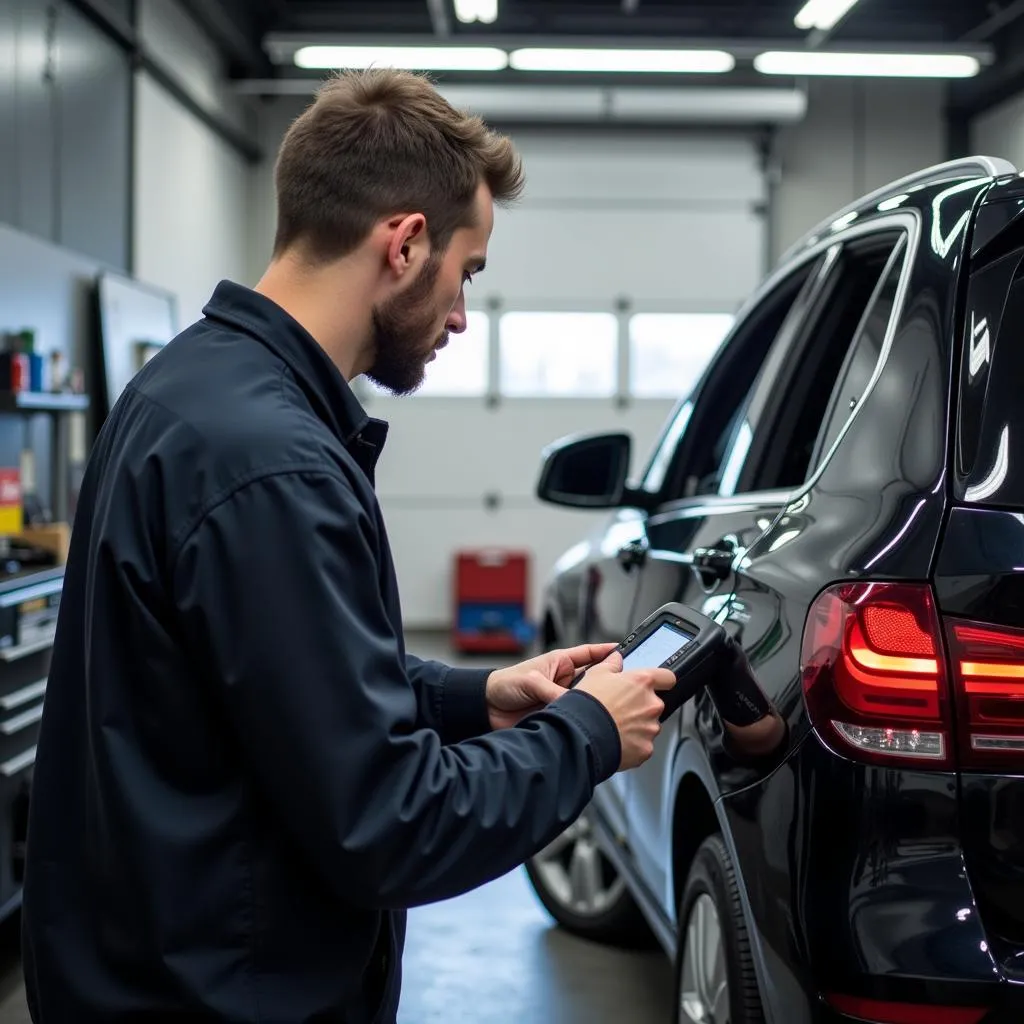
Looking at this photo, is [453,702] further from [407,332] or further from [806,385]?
[806,385]

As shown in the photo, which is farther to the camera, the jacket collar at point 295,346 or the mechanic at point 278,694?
the jacket collar at point 295,346

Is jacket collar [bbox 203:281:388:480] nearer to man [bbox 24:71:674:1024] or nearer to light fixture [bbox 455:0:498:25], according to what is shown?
man [bbox 24:71:674:1024]

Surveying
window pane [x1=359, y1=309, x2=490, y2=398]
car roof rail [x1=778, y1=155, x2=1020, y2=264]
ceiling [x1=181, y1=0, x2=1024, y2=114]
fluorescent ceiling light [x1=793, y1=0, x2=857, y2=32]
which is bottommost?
car roof rail [x1=778, y1=155, x2=1020, y2=264]

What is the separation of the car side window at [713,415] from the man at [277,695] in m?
1.47

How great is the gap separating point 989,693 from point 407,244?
0.80 metres

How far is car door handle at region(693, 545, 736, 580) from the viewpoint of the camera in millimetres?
1910

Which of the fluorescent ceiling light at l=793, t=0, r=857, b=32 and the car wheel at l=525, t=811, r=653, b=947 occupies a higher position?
the fluorescent ceiling light at l=793, t=0, r=857, b=32

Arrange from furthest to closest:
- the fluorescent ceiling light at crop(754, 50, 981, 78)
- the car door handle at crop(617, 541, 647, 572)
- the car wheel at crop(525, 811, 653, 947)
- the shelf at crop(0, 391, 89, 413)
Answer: the fluorescent ceiling light at crop(754, 50, 981, 78) < the shelf at crop(0, 391, 89, 413) < the car wheel at crop(525, 811, 653, 947) < the car door handle at crop(617, 541, 647, 572)

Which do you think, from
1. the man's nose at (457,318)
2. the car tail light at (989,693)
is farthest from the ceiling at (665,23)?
the car tail light at (989,693)

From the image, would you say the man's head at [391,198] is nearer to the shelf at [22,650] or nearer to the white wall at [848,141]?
the shelf at [22,650]

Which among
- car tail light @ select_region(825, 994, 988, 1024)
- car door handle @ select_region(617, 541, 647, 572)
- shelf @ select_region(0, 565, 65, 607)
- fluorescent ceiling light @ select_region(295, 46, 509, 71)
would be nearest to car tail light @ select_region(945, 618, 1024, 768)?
car tail light @ select_region(825, 994, 988, 1024)

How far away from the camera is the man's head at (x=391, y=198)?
1.27 meters

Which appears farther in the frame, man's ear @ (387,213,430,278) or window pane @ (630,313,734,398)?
window pane @ (630,313,734,398)

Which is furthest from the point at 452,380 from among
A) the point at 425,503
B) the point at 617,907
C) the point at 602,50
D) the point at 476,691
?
the point at 476,691
